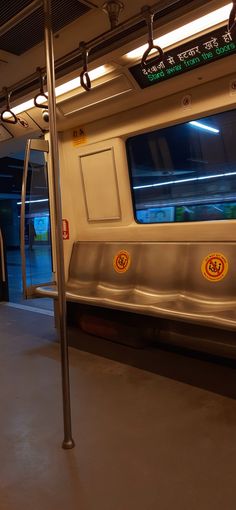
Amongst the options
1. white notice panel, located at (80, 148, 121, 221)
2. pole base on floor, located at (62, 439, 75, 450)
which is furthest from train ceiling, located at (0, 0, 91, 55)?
pole base on floor, located at (62, 439, 75, 450)

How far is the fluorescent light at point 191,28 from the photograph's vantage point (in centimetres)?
227

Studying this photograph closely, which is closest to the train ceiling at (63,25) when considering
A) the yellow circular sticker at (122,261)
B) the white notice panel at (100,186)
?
the white notice panel at (100,186)

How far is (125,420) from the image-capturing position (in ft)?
7.77

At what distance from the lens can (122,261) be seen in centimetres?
388

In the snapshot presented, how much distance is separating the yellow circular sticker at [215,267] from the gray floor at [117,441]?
2.40 ft

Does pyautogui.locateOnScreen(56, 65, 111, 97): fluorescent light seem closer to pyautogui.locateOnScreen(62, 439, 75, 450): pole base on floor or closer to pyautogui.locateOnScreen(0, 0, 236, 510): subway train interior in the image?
pyautogui.locateOnScreen(0, 0, 236, 510): subway train interior

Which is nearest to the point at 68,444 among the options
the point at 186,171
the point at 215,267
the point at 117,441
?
the point at 117,441

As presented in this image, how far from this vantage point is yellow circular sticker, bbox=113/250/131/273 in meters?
3.84

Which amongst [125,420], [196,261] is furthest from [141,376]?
[196,261]

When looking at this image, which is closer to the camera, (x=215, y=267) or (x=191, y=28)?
(x=191, y=28)

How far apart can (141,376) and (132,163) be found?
2.06 m

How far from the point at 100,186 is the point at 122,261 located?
2.75 ft

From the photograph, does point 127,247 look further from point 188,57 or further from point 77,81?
point 188,57

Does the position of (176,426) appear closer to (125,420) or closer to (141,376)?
(125,420)
